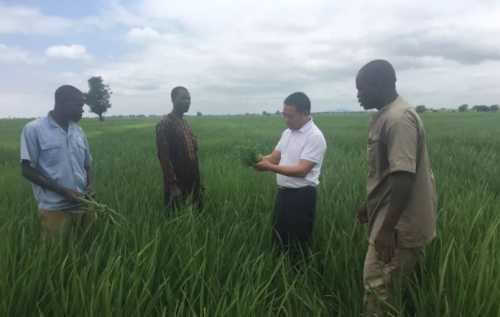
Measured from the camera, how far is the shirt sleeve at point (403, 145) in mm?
1593

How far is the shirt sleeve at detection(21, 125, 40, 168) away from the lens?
89.9 inches

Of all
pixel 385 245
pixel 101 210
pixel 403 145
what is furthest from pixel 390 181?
pixel 101 210

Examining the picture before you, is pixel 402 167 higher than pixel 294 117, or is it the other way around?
pixel 294 117

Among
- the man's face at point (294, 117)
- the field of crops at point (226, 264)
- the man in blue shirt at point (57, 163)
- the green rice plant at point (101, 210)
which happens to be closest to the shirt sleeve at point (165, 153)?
the field of crops at point (226, 264)

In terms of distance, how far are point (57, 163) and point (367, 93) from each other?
208cm

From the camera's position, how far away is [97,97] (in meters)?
55.0

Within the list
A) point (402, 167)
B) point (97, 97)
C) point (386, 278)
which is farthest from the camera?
point (97, 97)

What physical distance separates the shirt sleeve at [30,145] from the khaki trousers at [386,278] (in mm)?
2195

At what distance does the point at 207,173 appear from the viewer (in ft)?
17.5

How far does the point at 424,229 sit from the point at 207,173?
3.91 meters

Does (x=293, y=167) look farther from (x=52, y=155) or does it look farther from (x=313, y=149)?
(x=52, y=155)

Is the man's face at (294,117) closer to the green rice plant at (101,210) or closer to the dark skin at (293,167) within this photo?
the dark skin at (293,167)

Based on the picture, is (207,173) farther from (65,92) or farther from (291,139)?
(65,92)

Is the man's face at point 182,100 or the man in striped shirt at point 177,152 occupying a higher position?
the man's face at point 182,100
